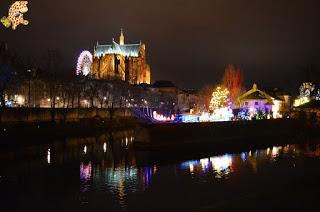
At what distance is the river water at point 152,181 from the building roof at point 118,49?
141m

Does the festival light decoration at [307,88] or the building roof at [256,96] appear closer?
the festival light decoration at [307,88]

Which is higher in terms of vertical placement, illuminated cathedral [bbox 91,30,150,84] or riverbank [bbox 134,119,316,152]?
illuminated cathedral [bbox 91,30,150,84]

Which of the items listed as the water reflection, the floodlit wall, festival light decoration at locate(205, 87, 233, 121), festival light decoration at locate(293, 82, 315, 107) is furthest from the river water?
festival light decoration at locate(293, 82, 315, 107)

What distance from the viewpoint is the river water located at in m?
24.2

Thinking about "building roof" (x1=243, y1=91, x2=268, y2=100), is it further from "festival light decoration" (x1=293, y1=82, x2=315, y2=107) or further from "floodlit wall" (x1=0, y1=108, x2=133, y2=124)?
"floodlit wall" (x1=0, y1=108, x2=133, y2=124)

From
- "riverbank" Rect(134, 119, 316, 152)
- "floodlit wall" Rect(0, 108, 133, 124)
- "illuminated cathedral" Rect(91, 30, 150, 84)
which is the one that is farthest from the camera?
"illuminated cathedral" Rect(91, 30, 150, 84)

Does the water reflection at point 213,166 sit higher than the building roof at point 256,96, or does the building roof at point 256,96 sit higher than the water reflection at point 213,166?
the building roof at point 256,96

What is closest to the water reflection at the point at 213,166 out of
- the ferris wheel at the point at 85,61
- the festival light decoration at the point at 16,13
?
the festival light decoration at the point at 16,13

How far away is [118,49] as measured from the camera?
191 m

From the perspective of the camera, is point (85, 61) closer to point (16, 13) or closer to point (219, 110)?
point (219, 110)

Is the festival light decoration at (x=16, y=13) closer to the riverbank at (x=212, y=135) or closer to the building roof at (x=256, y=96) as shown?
the riverbank at (x=212, y=135)

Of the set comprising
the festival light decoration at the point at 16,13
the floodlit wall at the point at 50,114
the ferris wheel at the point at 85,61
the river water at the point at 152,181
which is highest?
the ferris wheel at the point at 85,61

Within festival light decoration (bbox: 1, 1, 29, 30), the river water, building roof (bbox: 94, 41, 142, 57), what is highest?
building roof (bbox: 94, 41, 142, 57)

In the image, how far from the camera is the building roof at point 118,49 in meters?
189
